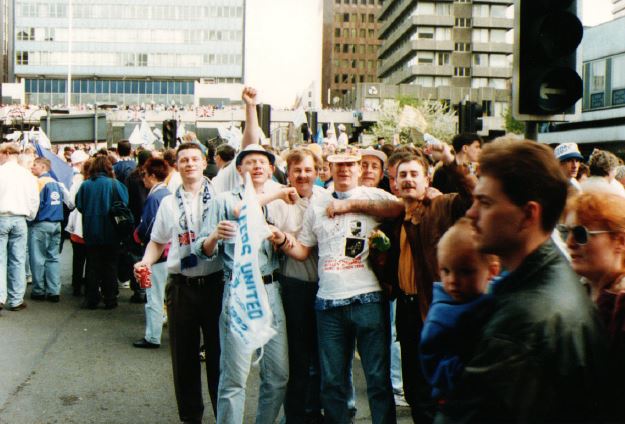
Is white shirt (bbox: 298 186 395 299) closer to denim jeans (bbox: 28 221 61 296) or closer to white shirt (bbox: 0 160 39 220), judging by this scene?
white shirt (bbox: 0 160 39 220)

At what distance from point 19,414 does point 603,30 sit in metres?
43.5

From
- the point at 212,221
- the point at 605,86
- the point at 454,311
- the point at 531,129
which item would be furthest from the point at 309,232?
the point at 605,86

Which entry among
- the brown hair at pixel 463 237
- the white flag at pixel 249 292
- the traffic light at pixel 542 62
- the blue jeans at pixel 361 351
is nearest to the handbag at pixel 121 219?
the blue jeans at pixel 361 351

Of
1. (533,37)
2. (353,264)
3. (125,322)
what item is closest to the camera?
(533,37)

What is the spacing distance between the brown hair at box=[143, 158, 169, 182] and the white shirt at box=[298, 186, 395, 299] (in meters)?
4.21

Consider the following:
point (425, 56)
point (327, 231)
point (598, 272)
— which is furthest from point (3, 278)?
point (425, 56)

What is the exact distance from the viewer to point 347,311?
5188 mm

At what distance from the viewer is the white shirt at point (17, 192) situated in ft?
34.7

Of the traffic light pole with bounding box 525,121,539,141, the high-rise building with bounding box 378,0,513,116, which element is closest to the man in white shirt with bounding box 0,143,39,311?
the traffic light pole with bounding box 525,121,539,141

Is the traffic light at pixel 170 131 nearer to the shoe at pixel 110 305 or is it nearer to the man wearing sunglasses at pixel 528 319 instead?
the shoe at pixel 110 305

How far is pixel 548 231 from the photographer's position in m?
2.21

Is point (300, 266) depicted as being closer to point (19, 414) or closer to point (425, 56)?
point (19, 414)

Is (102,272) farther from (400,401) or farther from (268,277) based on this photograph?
(268,277)

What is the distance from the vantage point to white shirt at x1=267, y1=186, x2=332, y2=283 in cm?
552
